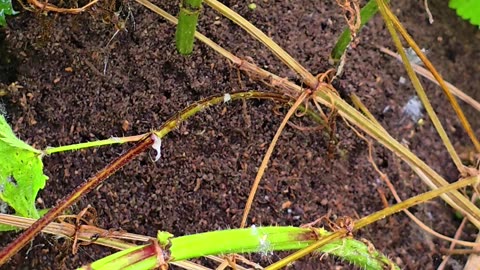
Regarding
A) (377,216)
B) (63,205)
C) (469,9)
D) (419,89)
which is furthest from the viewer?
(469,9)

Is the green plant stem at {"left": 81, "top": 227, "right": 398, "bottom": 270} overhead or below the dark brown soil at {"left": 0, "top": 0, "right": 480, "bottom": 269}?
overhead

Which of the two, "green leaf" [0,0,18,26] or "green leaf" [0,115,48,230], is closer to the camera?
"green leaf" [0,115,48,230]

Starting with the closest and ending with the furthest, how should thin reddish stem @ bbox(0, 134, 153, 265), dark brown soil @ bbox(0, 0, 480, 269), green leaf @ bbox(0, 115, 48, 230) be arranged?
thin reddish stem @ bbox(0, 134, 153, 265) < green leaf @ bbox(0, 115, 48, 230) < dark brown soil @ bbox(0, 0, 480, 269)

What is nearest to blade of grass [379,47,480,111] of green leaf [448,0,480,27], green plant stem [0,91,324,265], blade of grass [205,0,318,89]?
green leaf [448,0,480,27]

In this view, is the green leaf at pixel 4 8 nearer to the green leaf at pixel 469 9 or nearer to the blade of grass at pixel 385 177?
the blade of grass at pixel 385 177

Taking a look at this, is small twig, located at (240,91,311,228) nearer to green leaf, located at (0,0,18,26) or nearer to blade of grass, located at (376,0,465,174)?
blade of grass, located at (376,0,465,174)

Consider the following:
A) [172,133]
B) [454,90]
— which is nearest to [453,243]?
[454,90]

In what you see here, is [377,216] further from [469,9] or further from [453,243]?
[469,9]

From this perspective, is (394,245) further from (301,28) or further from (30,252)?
(30,252)
